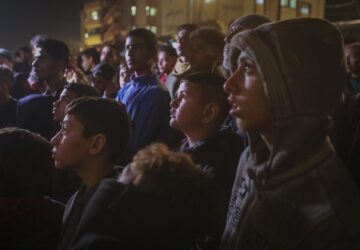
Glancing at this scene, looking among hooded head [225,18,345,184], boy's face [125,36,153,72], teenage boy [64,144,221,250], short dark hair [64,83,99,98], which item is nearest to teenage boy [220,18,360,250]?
hooded head [225,18,345,184]

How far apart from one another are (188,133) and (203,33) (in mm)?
1488

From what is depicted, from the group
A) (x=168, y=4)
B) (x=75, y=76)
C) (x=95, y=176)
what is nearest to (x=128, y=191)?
(x=95, y=176)

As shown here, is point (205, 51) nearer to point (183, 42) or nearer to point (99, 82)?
point (183, 42)

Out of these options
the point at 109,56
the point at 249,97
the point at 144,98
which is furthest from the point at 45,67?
the point at 249,97

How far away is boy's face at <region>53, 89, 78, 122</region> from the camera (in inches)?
158

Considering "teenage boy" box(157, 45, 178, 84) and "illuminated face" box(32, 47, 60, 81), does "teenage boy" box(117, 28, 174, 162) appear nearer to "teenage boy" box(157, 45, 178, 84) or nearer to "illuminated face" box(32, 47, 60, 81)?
"illuminated face" box(32, 47, 60, 81)

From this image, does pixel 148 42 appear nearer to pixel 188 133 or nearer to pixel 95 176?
pixel 188 133

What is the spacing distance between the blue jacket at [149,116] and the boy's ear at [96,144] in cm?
100

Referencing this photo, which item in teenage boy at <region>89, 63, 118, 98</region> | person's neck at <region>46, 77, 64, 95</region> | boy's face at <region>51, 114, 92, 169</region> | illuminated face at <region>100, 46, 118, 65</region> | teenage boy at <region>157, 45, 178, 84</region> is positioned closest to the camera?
boy's face at <region>51, 114, 92, 169</region>

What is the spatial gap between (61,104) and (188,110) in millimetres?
1543

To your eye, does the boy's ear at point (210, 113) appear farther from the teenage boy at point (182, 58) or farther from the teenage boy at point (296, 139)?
the teenage boy at point (296, 139)

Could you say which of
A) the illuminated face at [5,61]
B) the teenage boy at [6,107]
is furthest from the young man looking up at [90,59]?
the teenage boy at [6,107]

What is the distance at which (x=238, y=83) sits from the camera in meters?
1.79

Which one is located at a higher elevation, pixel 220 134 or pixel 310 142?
pixel 310 142
